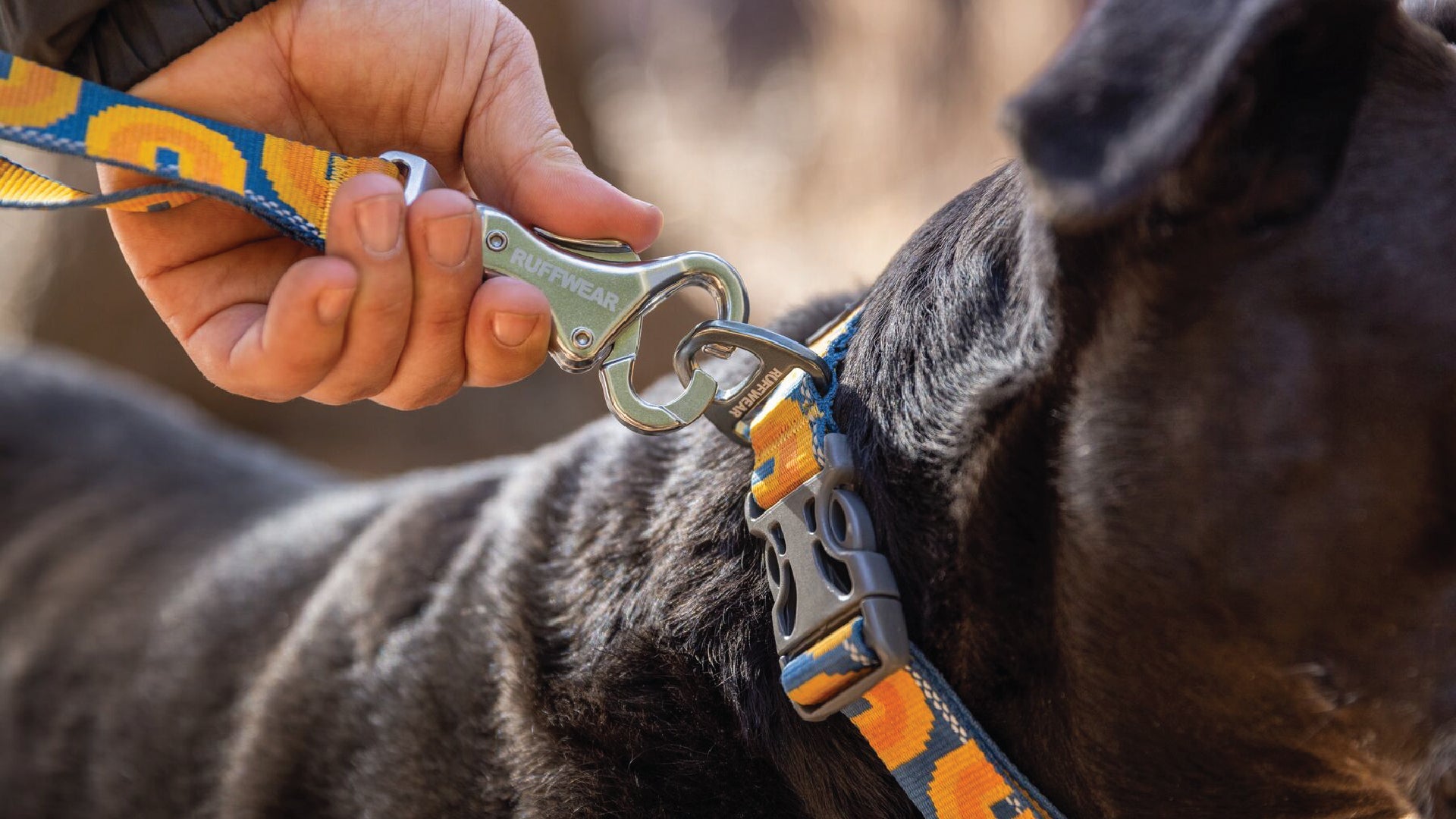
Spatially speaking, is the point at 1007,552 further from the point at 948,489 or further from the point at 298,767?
the point at 298,767

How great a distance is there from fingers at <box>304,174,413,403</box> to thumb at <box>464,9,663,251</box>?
0.80 feet

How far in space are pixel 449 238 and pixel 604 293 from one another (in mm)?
198

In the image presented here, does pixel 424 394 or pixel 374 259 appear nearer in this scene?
pixel 374 259

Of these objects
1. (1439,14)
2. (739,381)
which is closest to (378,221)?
(739,381)

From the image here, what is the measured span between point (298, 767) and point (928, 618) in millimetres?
1203

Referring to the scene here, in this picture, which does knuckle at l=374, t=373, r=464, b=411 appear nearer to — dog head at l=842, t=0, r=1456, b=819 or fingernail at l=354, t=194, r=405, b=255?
fingernail at l=354, t=194, r=405, b=255

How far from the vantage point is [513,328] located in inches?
56.7

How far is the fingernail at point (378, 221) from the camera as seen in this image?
1.36m

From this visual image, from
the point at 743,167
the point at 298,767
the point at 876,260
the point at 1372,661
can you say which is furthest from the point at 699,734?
the point at 743,167

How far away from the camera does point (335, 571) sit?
7.50ft

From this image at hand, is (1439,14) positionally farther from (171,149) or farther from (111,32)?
(111,32)

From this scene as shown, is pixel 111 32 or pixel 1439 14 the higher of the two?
pixel 111 32

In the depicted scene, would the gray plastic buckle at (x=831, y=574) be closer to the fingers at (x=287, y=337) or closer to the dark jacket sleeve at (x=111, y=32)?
the fingers at (x=287, y=337)

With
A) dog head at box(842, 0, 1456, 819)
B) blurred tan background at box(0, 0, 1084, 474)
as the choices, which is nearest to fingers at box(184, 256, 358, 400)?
dog head at box(842, 0, 1456, 819)
